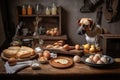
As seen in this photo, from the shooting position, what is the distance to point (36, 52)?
2.33 meters

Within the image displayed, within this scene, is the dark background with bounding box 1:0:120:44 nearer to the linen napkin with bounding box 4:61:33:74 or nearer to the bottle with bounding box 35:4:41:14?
the bottle with bounding box 35:4:41:14

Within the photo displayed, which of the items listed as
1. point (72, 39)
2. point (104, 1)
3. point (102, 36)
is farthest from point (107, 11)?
point (102, 36)

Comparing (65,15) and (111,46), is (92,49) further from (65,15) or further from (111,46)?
(65,15)

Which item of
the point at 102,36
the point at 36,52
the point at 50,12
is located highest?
the point at 50,12

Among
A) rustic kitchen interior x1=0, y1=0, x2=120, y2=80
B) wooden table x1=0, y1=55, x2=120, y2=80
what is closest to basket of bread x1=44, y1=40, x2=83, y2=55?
rustic kitchen interior x1=0, y1=0, x2=120, y2=80

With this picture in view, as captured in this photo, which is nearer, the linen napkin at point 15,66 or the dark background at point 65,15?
the linen napkin at point 15,66

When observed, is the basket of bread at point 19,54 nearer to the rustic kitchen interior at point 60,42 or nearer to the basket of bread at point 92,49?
the rustic kitchen interior at point 60,42

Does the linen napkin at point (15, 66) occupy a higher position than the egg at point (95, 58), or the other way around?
the egg at point (95, 58)

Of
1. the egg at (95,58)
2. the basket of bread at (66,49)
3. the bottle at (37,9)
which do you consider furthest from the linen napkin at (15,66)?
the bottle at (37,9)

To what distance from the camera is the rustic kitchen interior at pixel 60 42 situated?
74.2 inches

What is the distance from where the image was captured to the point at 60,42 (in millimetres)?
2580

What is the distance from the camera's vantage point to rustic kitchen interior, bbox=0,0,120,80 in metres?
1.88
